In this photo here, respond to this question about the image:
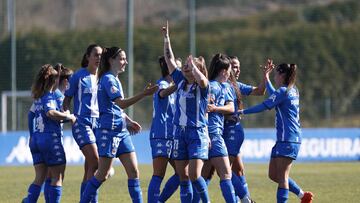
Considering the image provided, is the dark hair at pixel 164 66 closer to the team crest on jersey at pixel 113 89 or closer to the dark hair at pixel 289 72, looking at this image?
the team crest on jersey at pixel 113 89

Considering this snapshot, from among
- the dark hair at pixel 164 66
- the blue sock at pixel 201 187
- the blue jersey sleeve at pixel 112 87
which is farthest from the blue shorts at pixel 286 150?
the blue jersey sleeve at pixel 112 87

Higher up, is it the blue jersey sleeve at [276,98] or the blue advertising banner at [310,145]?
the blue jersey sleeve at [276,98]

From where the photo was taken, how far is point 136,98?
40.0 ft

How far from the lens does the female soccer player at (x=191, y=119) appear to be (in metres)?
12.1

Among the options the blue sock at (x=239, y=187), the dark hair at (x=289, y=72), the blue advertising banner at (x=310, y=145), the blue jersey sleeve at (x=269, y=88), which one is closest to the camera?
the dark hair at (x=289, y=72)

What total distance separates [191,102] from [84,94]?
1.86 metres

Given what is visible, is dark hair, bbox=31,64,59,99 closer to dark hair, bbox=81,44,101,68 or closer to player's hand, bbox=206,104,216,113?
dark hair, bbox=81,44,101,68

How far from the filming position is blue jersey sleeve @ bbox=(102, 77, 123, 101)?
12.4 metres

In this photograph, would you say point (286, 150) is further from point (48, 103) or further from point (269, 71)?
point (48, 103)

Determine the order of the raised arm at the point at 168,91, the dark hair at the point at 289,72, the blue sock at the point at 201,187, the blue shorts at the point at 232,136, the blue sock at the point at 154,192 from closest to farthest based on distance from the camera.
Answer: the blue sock at the point at 201,187 → the raised arm at the point at 168,91 → the blue sock at the point at 154,192 → the dark hair at the point at 289,72 → the blue shorts at the point at 232,136

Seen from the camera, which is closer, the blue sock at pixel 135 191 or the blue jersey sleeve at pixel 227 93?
the blue sock at pixel 135 191

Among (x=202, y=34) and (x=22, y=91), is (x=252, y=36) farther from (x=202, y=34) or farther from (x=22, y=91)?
(x=22, y=91)

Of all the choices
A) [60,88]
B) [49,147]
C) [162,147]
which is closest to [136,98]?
[162,147]

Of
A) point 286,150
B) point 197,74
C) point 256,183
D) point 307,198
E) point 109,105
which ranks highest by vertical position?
point 197,74
